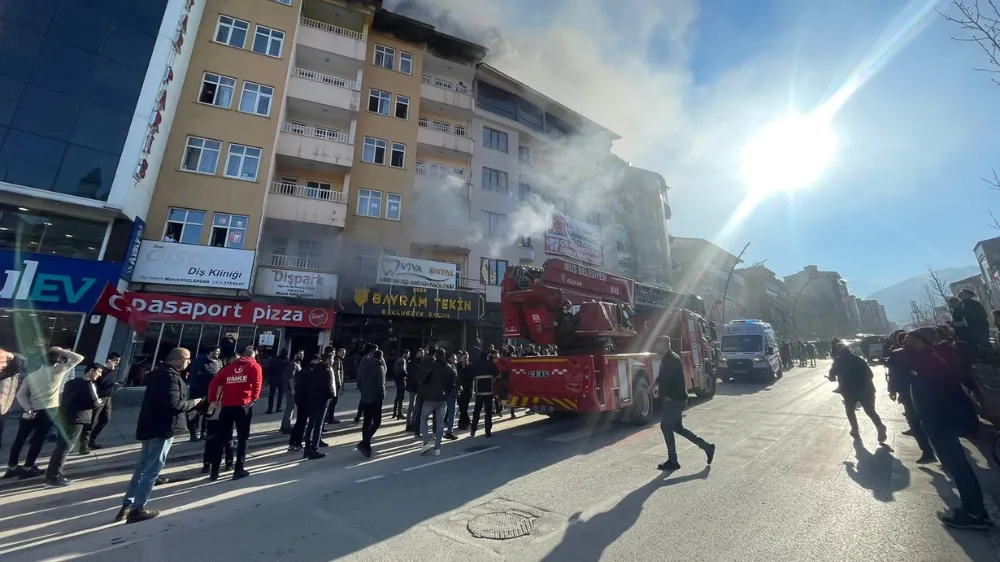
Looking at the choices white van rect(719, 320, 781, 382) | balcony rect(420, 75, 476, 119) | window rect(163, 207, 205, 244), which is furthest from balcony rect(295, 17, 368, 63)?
white van rect(719, 320, 781, 382)

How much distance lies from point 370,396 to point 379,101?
19112 mm

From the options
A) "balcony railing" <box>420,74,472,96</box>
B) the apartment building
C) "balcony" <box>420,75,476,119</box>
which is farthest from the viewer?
"balcony railing" <box>420,74,472,96</box>

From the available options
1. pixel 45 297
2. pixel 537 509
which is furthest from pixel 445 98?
pixel 537 509

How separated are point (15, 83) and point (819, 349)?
61253 millimetres

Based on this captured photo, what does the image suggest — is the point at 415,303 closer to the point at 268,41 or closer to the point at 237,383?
the point at 237,383

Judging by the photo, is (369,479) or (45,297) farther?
(45,297)

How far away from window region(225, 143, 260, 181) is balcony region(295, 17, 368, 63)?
22.3 ft

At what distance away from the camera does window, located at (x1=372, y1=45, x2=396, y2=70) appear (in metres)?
22.1

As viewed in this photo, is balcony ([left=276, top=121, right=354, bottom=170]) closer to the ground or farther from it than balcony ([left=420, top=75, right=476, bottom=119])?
closer to the ground

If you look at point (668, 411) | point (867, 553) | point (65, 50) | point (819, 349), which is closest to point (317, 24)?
point (65, 50)

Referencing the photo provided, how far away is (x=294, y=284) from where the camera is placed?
53.6 ft

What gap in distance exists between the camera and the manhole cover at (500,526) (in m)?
3.73

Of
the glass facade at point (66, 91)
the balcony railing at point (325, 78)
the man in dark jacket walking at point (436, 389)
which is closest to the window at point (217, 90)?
the glass facade at point (66, 91)

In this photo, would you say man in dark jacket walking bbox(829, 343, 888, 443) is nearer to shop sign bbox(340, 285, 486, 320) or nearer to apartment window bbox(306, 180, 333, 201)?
shop sign bbox(340, 285, 486, 320)
